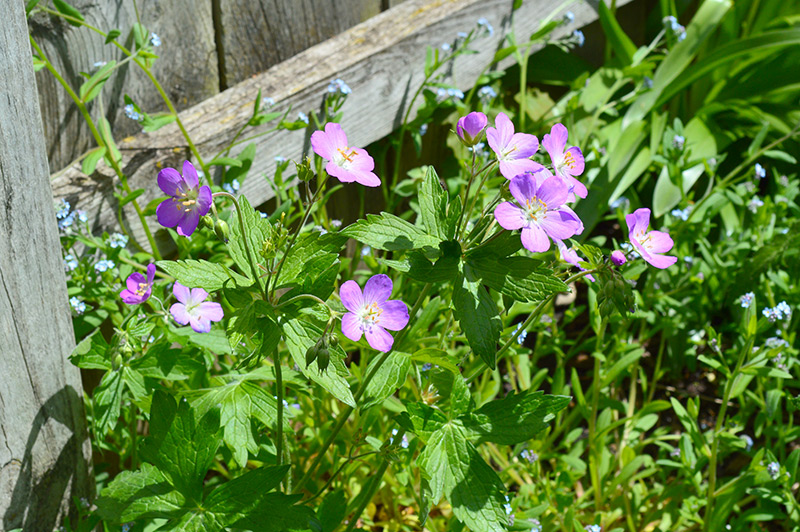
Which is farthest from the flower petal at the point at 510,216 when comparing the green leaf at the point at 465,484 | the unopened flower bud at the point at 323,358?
the green leaf at the point at 465,484

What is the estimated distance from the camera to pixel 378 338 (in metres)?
1.20

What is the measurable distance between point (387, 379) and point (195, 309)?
0.46m

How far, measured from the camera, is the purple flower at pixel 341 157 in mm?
1201

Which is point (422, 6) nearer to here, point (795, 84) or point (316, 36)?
point (316, 36)

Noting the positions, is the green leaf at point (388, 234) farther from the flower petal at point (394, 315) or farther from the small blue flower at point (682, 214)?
the small blue flower at point (682, 214)

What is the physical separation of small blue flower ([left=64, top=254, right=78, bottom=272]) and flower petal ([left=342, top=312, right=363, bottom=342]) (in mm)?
944

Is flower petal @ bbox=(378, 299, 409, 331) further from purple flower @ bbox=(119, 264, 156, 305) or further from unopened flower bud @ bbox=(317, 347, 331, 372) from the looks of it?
purple flower @ bbox=(119, 264, 156, 305)

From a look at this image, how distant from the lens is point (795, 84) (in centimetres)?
315

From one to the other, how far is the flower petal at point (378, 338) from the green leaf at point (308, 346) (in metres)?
0.08

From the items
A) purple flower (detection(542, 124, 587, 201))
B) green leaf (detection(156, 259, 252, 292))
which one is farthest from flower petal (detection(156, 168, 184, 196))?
purple flower (detection(542, 124, 587, 201))

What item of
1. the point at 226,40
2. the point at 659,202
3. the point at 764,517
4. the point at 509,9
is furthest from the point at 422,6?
the point at 764,517

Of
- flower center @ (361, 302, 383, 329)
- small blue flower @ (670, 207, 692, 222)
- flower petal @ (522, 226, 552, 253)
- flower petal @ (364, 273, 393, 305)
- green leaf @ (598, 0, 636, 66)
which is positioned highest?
flower petal @ (522, 226, 552, 253)

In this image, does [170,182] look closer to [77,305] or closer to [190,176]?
[190,176]

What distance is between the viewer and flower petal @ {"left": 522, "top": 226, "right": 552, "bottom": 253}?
109 cm
